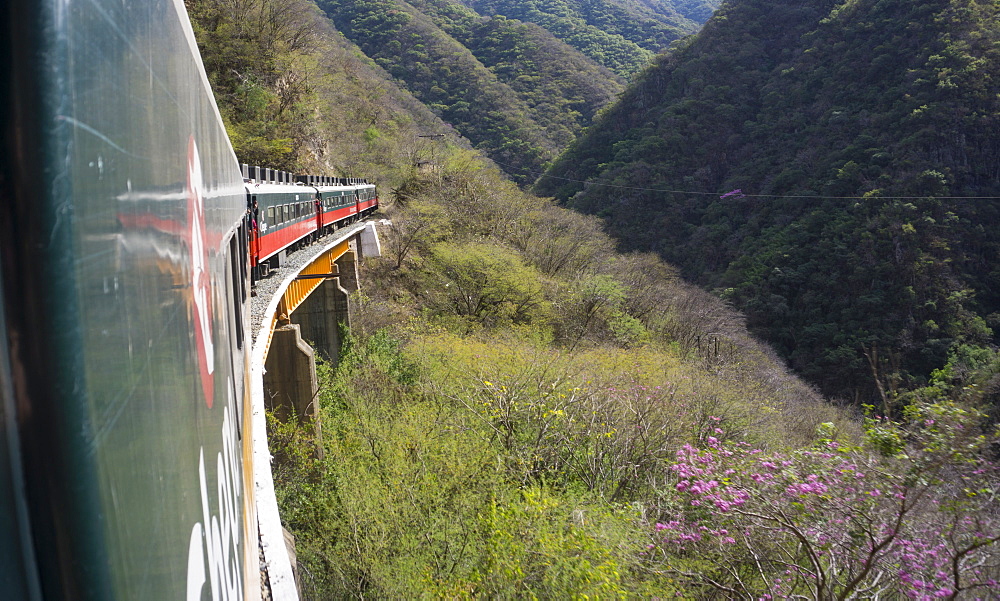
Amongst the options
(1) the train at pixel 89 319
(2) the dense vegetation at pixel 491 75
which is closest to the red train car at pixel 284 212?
(1) the train at pixel 89 319

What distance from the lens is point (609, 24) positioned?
12675 centimetres

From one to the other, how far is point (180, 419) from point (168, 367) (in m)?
0.13

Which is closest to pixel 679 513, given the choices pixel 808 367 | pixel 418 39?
pixel 808 367

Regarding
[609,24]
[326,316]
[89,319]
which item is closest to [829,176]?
[326,316]

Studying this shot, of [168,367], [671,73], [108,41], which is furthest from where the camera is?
[671,73]

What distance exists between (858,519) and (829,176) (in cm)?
4596

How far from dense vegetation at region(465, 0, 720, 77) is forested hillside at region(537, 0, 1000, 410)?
43.0 m

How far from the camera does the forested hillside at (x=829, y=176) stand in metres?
35.3

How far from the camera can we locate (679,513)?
997cm

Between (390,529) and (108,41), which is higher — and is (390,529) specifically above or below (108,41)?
below

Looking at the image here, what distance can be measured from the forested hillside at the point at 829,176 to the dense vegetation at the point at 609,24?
43.0 m

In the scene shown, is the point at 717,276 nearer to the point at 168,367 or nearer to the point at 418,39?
the point at 168,367

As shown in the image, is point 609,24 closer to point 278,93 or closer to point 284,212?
point 278,93

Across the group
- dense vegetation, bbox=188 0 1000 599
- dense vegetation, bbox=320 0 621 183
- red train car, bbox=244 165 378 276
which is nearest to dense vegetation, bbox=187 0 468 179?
dense vegetation, bbox=188 0 1000 599
